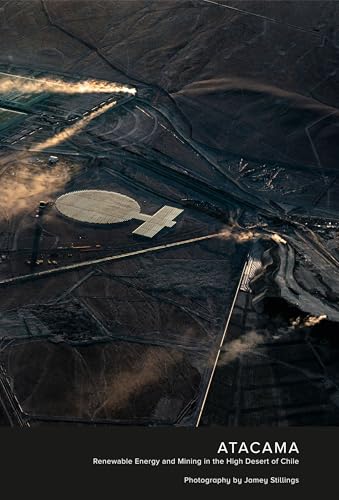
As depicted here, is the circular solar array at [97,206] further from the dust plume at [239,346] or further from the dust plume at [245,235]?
the dust plume at [239,346]

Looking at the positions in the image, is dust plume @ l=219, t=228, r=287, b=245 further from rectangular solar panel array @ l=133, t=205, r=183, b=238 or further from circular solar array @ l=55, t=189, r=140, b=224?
circular solar array @ l=55, t=189, r=140, b=224

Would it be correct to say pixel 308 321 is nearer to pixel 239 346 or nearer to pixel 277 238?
pixel 239 346

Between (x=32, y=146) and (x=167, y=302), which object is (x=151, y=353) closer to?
(x=167, y=302)

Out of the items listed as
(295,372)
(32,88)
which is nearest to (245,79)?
(32,88)

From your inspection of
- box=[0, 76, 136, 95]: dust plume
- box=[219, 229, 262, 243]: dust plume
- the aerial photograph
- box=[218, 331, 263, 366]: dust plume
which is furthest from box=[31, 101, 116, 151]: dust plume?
box=[218, 331, 263, 366]: dust plume

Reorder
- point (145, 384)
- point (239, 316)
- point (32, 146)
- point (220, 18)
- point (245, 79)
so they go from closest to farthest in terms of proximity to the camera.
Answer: point (145, 384), point (239, 316), point (32, 146), point (245, 79), point (220, 18)

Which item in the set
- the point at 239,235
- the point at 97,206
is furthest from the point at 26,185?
the point at 239,235
